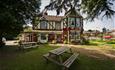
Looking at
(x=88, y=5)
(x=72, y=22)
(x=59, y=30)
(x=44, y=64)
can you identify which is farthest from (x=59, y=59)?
(x=59, y=30)


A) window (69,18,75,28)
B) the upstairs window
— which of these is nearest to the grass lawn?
window (69,18,75,28)

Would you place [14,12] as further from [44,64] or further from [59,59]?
[59,59]

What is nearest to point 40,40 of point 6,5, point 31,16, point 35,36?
point 35,36

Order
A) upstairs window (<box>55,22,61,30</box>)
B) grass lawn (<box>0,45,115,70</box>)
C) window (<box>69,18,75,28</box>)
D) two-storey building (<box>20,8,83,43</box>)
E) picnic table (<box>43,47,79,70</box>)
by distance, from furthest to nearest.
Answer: upstairs window (<box>55,22,61,30</box>) < window (<box>69,18,75,28</box>) < two-storey building (<box>20,8,83,43</box>) < grass lawn (<box>0,45,115,70</box>) < picnic table (<box>43,47,79,70</box>)

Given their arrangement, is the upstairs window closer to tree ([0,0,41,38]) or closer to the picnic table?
tree ([0,0,41,38])

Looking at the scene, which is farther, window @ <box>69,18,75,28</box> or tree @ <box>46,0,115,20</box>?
window @ <box>69,18,75,28</box>

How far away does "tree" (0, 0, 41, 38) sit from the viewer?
1209 cm

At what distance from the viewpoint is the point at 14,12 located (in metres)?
14.0

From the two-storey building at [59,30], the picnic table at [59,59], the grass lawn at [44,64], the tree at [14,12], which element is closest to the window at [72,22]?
the two-storey building at [59,30]

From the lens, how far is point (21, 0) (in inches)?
577

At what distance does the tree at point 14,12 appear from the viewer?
12.1 meters

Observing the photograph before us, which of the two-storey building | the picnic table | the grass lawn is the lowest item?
the grass lawn

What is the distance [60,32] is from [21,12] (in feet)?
75.4

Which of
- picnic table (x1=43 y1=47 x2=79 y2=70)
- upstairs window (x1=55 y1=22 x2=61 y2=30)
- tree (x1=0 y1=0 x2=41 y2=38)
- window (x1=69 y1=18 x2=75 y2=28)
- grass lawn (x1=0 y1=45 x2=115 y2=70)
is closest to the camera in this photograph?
picnic table (x1=43 y1=47 x2=79 y2=70)
